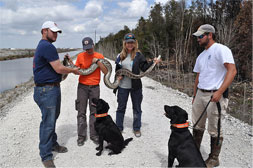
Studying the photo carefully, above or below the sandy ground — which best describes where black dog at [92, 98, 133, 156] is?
above

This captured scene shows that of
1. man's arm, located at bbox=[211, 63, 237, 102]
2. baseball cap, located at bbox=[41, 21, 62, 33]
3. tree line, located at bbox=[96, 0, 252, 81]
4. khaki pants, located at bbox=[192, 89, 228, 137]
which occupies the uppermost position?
tree line, located at bbox=[96, 0, 252, 81]

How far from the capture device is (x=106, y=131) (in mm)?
4898

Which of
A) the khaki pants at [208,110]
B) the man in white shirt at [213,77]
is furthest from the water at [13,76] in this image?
the man in white shirt at [213,77]

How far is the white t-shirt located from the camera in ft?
12.3

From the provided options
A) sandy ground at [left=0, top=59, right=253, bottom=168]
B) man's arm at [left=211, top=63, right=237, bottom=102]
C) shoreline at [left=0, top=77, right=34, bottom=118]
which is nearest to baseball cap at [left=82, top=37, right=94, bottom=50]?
sandy ground at [left=0, top=59, right=253, bottom=168]

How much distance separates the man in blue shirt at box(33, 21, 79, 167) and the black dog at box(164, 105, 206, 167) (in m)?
2.58

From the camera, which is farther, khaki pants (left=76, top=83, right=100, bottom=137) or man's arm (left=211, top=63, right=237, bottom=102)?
khaki pants (left=76, top=83, right=100, bottom=137)

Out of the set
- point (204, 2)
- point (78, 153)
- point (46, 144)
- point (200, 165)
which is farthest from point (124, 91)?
point (204, 2)

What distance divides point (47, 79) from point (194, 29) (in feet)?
81.0

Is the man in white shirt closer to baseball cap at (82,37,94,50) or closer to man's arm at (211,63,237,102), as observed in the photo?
man's arm at (211,63,237,102)

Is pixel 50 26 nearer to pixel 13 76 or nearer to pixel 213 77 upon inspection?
pixel 213 77

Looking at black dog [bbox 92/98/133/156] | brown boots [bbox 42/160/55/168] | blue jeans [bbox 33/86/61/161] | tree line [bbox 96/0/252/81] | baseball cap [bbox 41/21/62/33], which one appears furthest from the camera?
tree line [bbox 96/0/252/81]

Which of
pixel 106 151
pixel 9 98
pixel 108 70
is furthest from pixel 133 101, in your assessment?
pixel 9 98

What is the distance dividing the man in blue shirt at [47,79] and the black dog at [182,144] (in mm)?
2583
